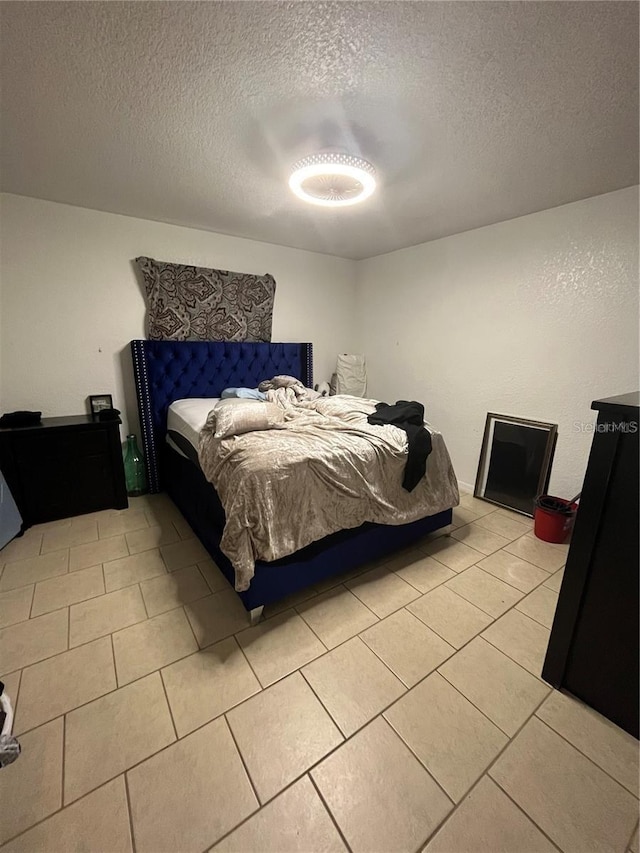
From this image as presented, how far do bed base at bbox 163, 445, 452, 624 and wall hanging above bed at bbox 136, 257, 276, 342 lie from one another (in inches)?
53.4

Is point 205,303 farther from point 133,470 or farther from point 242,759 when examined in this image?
point 242,759

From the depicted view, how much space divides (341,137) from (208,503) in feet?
7.17

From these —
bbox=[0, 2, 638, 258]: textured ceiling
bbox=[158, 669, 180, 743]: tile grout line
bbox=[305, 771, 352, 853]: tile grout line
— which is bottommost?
bbox=[305, 771, 352, 853]: tile grout line

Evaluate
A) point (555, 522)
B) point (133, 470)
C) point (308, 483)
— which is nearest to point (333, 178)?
point (308, 483)

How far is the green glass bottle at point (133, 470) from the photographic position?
3.20m

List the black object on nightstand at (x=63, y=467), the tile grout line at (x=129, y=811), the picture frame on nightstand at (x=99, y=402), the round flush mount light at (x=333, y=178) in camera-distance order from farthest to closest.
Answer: the picture frame on nightstand at (x=99, y=402) < the black object on nightstand at (x=63, y=467) < the round flush mount light at (x=333, y=178) < the tile grout line at (x=129, y=811)

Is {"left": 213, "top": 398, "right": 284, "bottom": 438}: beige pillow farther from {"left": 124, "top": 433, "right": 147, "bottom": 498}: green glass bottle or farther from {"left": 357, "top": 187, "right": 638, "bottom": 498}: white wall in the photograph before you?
{"left": 357, "top": 187, "right": 638, "bottom": 498}: white wall

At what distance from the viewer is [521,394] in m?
2.95

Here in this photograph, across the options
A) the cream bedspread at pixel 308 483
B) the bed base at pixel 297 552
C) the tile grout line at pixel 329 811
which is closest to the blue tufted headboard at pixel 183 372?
the bed base at pixel 297 552

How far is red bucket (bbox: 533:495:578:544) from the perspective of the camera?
251 cm

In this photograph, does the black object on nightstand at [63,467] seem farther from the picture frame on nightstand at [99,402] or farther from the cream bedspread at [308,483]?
the cream bedspread at [308,483]

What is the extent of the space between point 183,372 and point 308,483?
6.92 feet

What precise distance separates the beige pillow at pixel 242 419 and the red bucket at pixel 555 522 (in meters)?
2.07

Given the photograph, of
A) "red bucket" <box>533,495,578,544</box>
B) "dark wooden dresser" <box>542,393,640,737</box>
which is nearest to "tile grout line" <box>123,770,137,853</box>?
"dark wooden dresser" <box>542,393,640,737</box>
